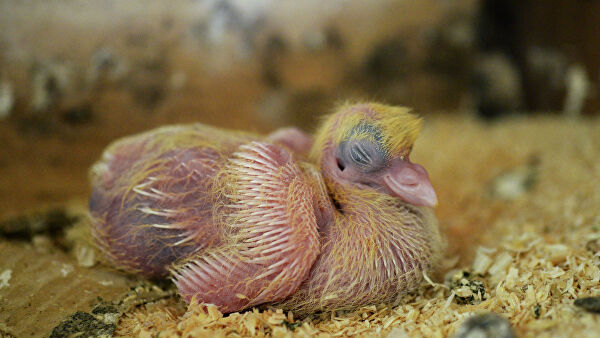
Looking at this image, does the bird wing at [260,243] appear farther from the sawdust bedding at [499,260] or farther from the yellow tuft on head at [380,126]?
the yellow tuft on head at [380,126]

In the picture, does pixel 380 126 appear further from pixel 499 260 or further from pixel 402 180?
pixel 499 260

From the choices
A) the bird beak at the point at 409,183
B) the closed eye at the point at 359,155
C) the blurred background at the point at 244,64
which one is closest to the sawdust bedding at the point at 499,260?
the bird beak at the point at 409,183

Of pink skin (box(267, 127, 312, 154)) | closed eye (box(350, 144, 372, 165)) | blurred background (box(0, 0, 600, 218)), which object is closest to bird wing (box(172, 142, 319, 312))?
closed eye (box(350, 144, 372, 165))

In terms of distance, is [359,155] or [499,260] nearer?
[359,155]

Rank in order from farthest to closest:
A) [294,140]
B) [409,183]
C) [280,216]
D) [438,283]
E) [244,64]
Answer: [244,64] → [294,140] → [438,283] → [409,183] → [280,216]

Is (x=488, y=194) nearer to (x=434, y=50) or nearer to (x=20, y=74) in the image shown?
(x=434, y=50)

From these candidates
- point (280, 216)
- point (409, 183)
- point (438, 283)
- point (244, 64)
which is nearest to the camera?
point (280, 216)

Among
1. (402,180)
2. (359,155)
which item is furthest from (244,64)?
(402,180)
